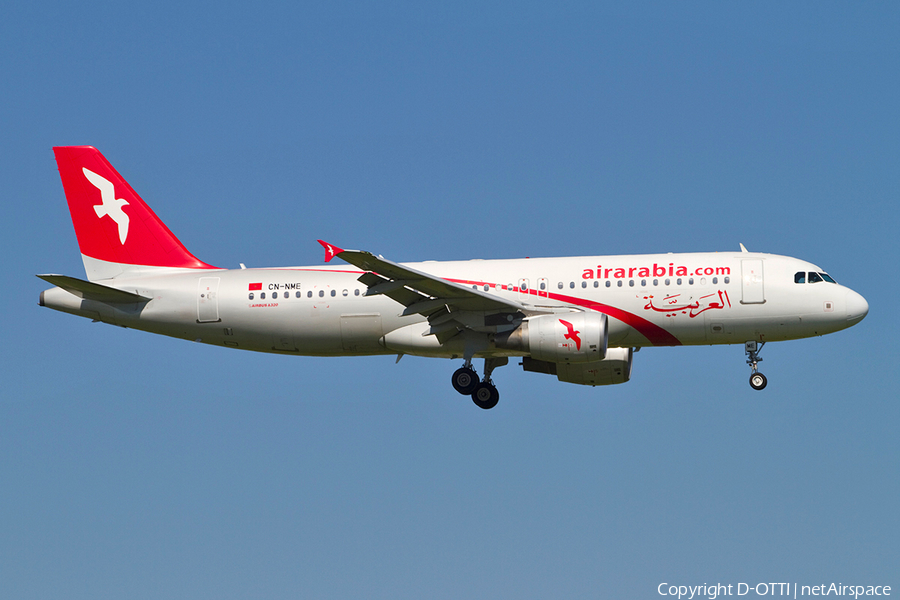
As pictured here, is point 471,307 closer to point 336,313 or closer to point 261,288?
point 336,313

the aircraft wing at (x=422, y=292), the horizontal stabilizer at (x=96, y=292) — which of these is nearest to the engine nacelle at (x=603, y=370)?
the aircraft wing at (x=422, y=292)

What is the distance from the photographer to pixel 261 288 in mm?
35375

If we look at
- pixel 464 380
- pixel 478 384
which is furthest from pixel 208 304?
pixel 478 384

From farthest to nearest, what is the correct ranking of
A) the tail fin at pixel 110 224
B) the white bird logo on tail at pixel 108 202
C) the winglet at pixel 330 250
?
the white bird logo on tail at pixel 108 202, the tail fin at pixel 110 224, the winglet at pixel 330 250

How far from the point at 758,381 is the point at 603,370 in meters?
5.04

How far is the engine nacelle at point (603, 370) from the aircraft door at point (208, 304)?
1134 centimetres

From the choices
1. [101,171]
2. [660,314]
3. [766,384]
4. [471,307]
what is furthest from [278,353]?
[766,384]

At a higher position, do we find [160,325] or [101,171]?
[101,171]

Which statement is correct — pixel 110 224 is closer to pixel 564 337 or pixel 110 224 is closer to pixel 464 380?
pixel 464 380

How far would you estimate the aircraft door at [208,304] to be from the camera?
35438mm

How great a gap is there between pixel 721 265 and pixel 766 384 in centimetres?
398

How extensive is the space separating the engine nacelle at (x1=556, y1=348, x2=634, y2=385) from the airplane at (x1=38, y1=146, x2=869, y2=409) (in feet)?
0.15

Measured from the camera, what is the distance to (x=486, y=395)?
35.2m

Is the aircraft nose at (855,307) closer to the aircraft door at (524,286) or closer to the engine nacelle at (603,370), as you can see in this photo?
the engine nacelle at (603,370)
